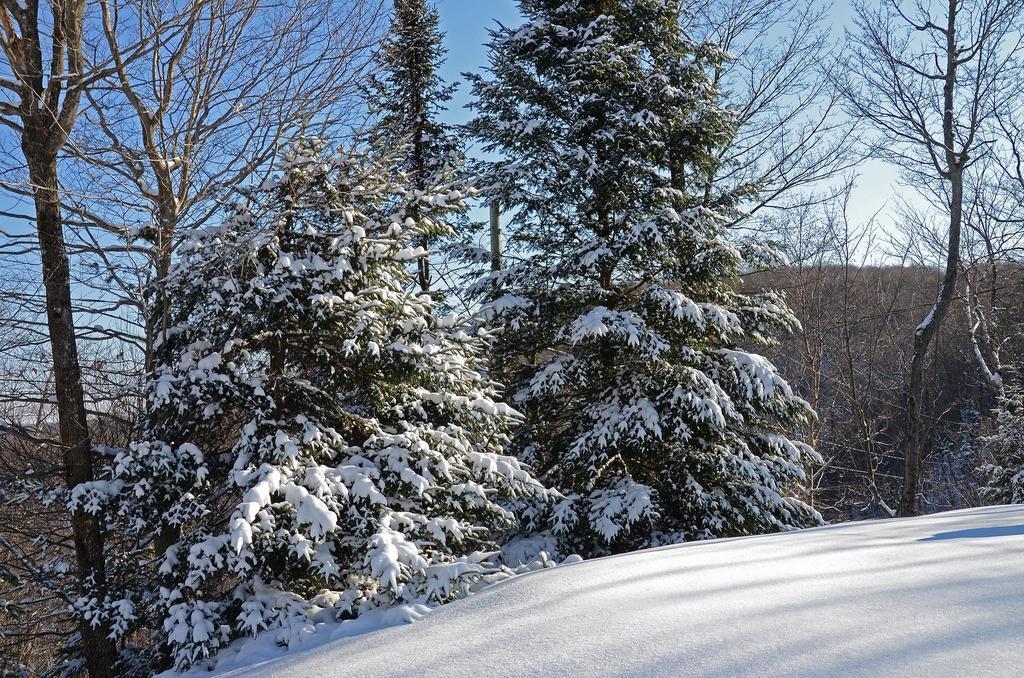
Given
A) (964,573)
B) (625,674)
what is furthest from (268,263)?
(964,573)

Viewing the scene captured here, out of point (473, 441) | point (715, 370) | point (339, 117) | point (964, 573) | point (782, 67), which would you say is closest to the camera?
point (964, 573)

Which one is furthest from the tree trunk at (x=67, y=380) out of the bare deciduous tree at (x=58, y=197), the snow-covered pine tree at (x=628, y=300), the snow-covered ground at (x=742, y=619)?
the snow-covered pine tree at (x=628, y=300)

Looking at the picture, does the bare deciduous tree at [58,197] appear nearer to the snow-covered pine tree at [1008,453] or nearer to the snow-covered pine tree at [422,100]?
the snow-covered pine tree at [422,100]

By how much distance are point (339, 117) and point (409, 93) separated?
5332 mm

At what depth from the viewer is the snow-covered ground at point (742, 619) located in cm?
213

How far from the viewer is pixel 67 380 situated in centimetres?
656

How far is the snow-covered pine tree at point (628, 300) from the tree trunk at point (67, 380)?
15.3 feet

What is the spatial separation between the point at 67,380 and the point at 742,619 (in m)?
6.95

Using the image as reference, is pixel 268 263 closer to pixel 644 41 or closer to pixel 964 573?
pixel 964 573

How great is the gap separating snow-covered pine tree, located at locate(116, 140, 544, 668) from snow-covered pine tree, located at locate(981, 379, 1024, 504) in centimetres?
1111

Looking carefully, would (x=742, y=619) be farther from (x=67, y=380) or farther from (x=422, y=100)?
(x=422, y=100)

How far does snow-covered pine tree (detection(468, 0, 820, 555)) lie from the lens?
7344 millimetres

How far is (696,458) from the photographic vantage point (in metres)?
7.49

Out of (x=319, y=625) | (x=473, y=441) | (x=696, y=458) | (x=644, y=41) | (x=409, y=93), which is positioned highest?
(x=409, y=93)
